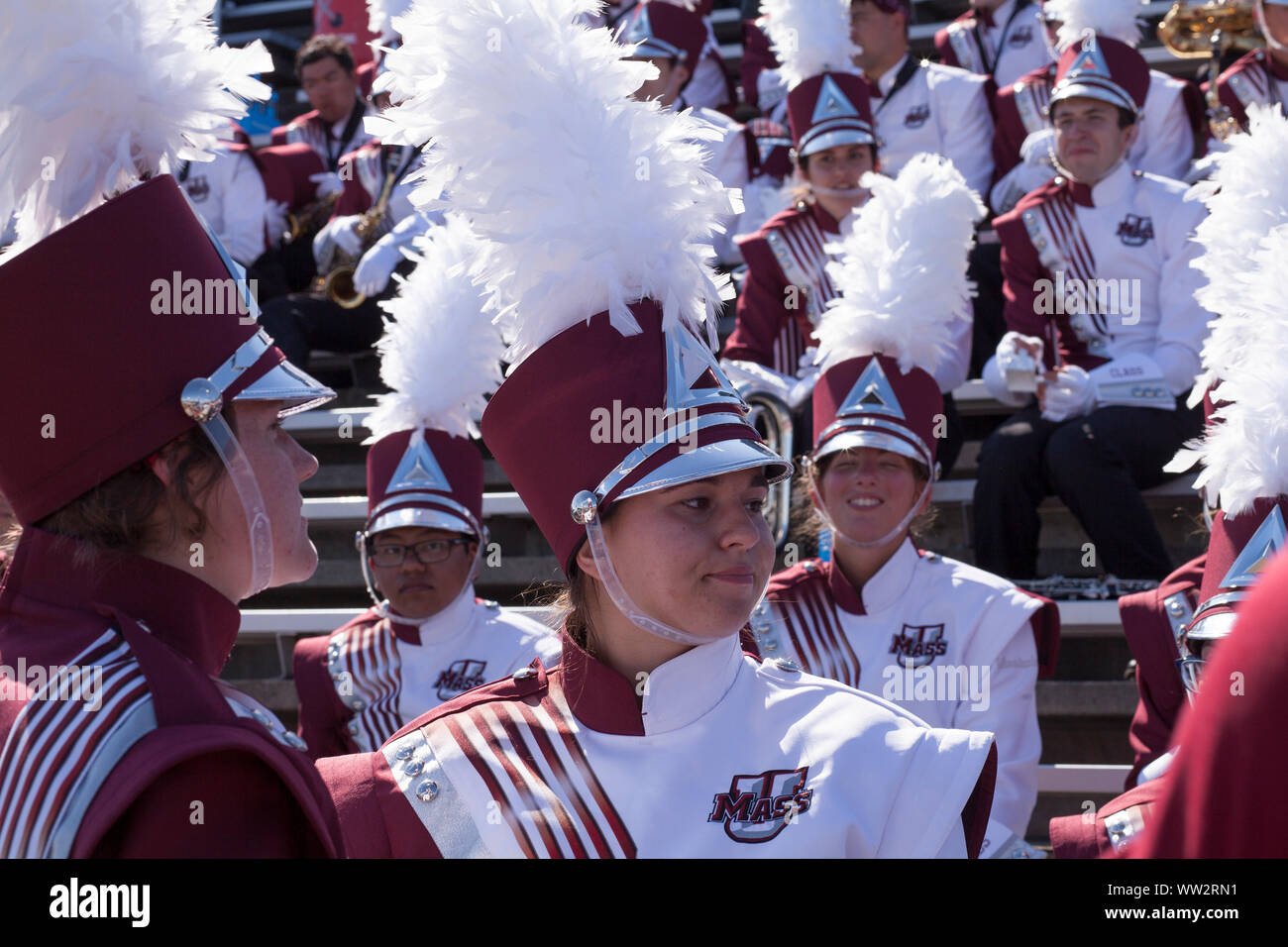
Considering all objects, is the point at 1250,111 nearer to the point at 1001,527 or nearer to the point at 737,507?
the point at 1001,527

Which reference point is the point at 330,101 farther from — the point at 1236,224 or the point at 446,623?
the point at 1236,224

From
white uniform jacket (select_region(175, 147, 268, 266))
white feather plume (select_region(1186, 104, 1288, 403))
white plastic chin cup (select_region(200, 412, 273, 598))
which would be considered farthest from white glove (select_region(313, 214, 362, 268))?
white plastic chin cup (select_region(200, 412, 273, 598))

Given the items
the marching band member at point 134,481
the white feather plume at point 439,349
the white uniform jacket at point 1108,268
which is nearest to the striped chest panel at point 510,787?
the marching band member at point 134,481

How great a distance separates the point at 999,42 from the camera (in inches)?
Answer: 303

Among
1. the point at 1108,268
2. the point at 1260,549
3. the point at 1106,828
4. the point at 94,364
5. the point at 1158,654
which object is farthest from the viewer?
the point at 1108,268

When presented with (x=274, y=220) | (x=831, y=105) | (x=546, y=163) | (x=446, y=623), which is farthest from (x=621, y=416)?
(x=274, y=220)

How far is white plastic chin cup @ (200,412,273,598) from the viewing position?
1.77 metres

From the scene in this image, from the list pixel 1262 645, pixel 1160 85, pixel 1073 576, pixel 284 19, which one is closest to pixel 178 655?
pixel 1262 645

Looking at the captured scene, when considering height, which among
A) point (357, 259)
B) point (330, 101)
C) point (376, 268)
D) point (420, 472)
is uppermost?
point (330, 101)

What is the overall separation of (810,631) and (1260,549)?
1579 millimetres

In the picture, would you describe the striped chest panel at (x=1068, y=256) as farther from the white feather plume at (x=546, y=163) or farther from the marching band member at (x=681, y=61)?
the white feather plume at (x=546, y=163)

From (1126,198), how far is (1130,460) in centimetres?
130

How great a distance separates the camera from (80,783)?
4.92 ft

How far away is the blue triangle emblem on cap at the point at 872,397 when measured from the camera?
4445mm
